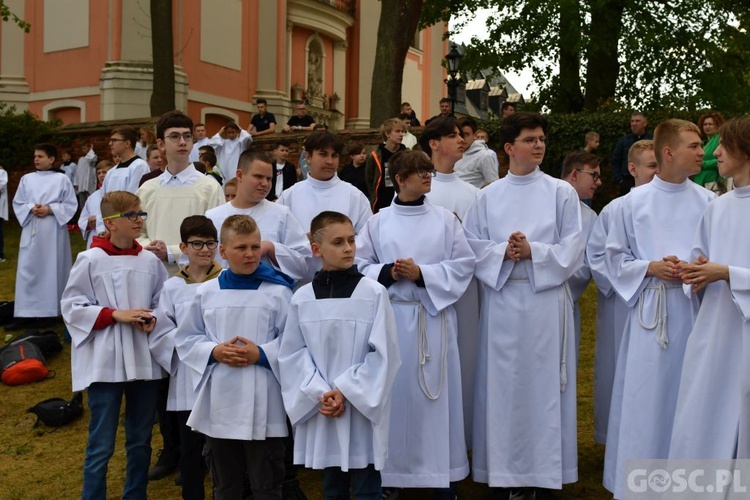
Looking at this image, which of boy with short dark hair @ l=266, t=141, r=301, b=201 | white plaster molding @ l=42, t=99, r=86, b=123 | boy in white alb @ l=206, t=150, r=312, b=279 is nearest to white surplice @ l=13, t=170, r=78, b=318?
boy with short dark hair @ l=266, t=141, r=301, b=201

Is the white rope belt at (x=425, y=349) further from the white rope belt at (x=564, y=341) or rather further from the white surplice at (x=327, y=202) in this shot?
the white surplice at (x=327, y=202)

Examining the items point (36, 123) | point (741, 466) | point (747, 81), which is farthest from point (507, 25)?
point (741, 466)

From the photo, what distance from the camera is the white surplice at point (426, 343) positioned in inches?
208

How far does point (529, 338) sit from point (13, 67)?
73.0ft

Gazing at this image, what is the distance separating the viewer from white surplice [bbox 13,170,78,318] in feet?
35.4

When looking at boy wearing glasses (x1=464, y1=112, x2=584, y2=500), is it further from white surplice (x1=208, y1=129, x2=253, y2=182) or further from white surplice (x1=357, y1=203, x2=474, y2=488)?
white surplice (x1=208, y1=129, x2=253, y2=182)

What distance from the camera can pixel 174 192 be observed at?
662cm

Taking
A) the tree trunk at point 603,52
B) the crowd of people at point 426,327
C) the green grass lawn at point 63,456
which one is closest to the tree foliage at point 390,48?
the tree trunk at point 603,52

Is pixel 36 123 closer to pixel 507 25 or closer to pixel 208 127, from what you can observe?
pixel 208 127

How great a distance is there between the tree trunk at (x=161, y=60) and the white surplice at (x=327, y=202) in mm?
12304

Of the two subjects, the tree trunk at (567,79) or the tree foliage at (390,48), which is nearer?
the tree foliage at (390,48)

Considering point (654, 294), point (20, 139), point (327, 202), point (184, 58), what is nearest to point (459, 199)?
point (327, 202)

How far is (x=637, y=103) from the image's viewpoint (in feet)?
70.5

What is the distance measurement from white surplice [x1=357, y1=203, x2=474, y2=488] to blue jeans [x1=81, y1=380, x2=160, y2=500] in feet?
4.83
